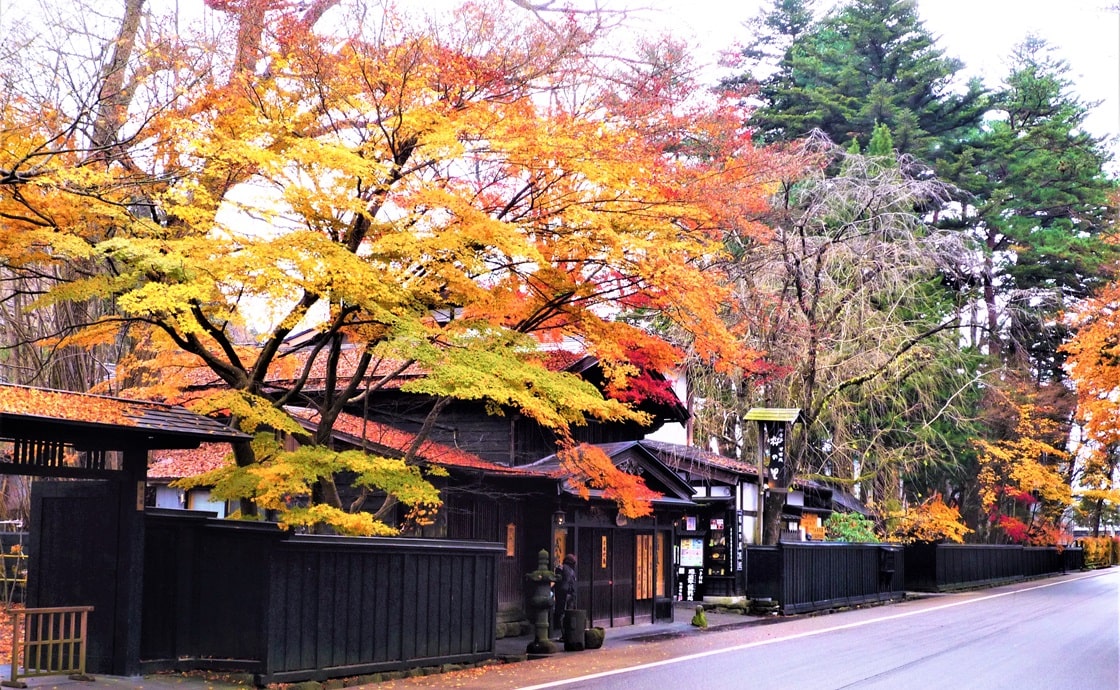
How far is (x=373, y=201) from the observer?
17.0 meters

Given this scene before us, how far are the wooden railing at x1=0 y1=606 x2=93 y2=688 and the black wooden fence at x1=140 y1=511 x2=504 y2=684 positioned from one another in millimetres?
1105

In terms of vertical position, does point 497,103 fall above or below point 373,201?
above

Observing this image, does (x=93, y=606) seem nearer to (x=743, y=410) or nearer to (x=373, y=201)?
(x=373, y=201)

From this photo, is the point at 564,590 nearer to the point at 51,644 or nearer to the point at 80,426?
the point at 51,644

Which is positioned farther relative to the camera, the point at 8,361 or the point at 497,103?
the point at 8,361

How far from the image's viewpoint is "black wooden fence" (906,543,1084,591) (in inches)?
1751

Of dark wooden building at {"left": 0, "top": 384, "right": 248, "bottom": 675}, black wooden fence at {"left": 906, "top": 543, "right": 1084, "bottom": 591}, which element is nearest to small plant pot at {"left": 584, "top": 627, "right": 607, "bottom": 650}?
dark wooden building at {"left": 0, "top": 384, "right": 248, "bottom": 675}

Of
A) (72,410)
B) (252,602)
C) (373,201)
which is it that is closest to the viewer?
(72,410)

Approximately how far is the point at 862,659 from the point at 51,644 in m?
12.3

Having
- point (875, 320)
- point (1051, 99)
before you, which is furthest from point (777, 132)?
point (875, 320)

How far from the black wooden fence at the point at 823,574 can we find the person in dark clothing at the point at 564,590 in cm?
863

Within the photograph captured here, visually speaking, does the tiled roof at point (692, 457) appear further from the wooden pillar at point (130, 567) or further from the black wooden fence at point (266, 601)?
the wooden pillar at point (130, 567)

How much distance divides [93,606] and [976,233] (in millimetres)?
48815

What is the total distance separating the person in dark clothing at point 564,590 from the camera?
2409 cm
